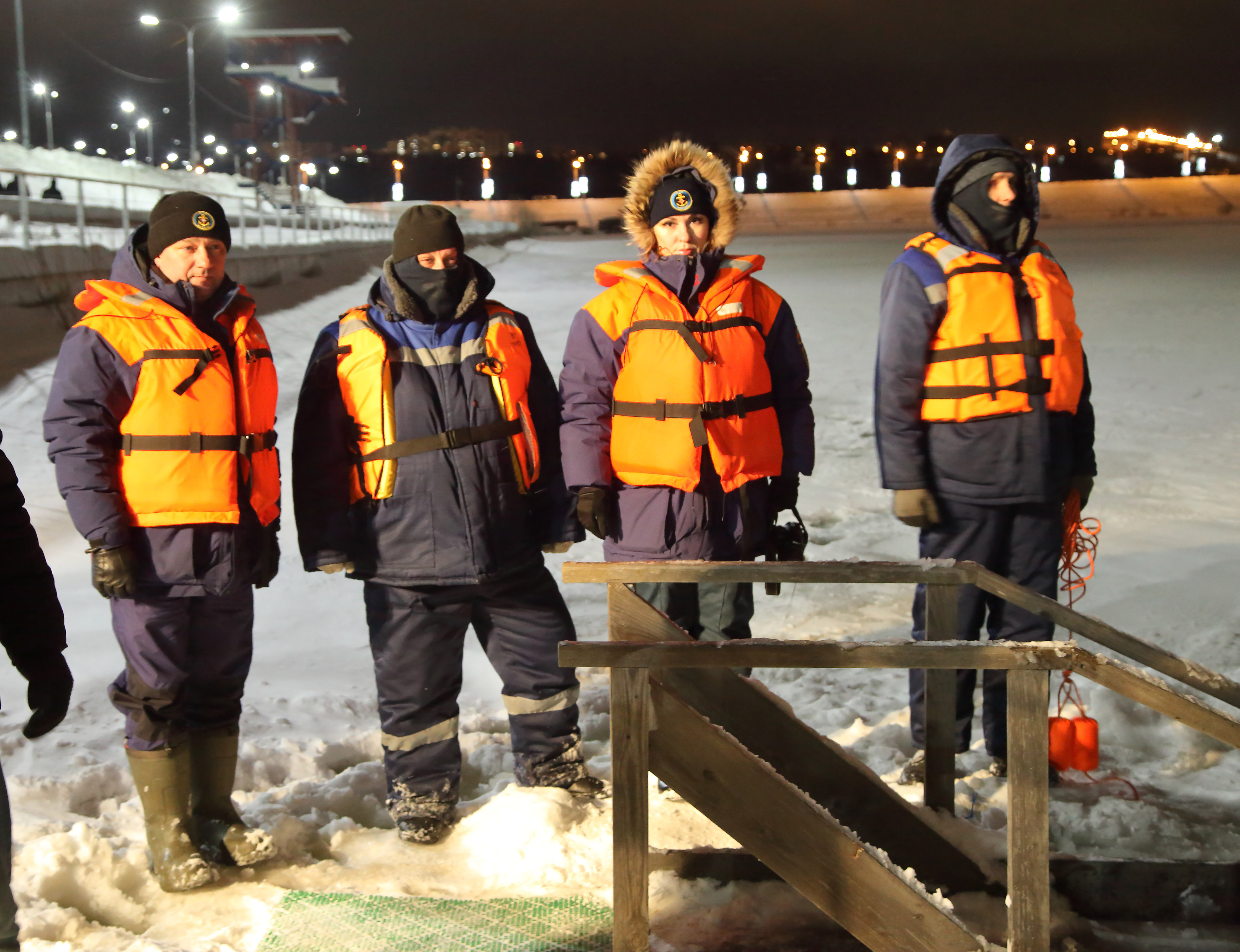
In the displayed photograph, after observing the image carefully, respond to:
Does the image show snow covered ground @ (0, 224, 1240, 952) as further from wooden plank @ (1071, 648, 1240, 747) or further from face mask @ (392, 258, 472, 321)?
face mask @ (392, 258, 472, 321)

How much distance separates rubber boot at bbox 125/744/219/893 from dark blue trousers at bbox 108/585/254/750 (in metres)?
0.04

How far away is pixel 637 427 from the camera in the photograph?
3.44 meters

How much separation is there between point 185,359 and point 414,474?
718mm

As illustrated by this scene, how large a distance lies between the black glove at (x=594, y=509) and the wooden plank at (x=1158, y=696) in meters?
1.61

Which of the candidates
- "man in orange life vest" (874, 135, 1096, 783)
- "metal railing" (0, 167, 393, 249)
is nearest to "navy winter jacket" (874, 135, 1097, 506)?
"man in orange life vest" (874, 135, 1096, 783)

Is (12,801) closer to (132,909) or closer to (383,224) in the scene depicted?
(132,909)

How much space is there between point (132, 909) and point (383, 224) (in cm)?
3106

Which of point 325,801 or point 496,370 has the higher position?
point 496,370

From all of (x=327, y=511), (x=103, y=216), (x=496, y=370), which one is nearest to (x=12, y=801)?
(x=327, y=511)

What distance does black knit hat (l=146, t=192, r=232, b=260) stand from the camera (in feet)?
10.2

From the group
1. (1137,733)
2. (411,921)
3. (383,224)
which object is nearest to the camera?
(411,921)

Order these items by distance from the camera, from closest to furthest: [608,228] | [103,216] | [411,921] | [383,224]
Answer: [411,921] < [103,216] < [383,224] < [608,228]

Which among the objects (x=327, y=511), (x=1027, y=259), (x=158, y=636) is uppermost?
(x=1027, y=259)

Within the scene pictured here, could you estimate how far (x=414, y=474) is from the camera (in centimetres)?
338
